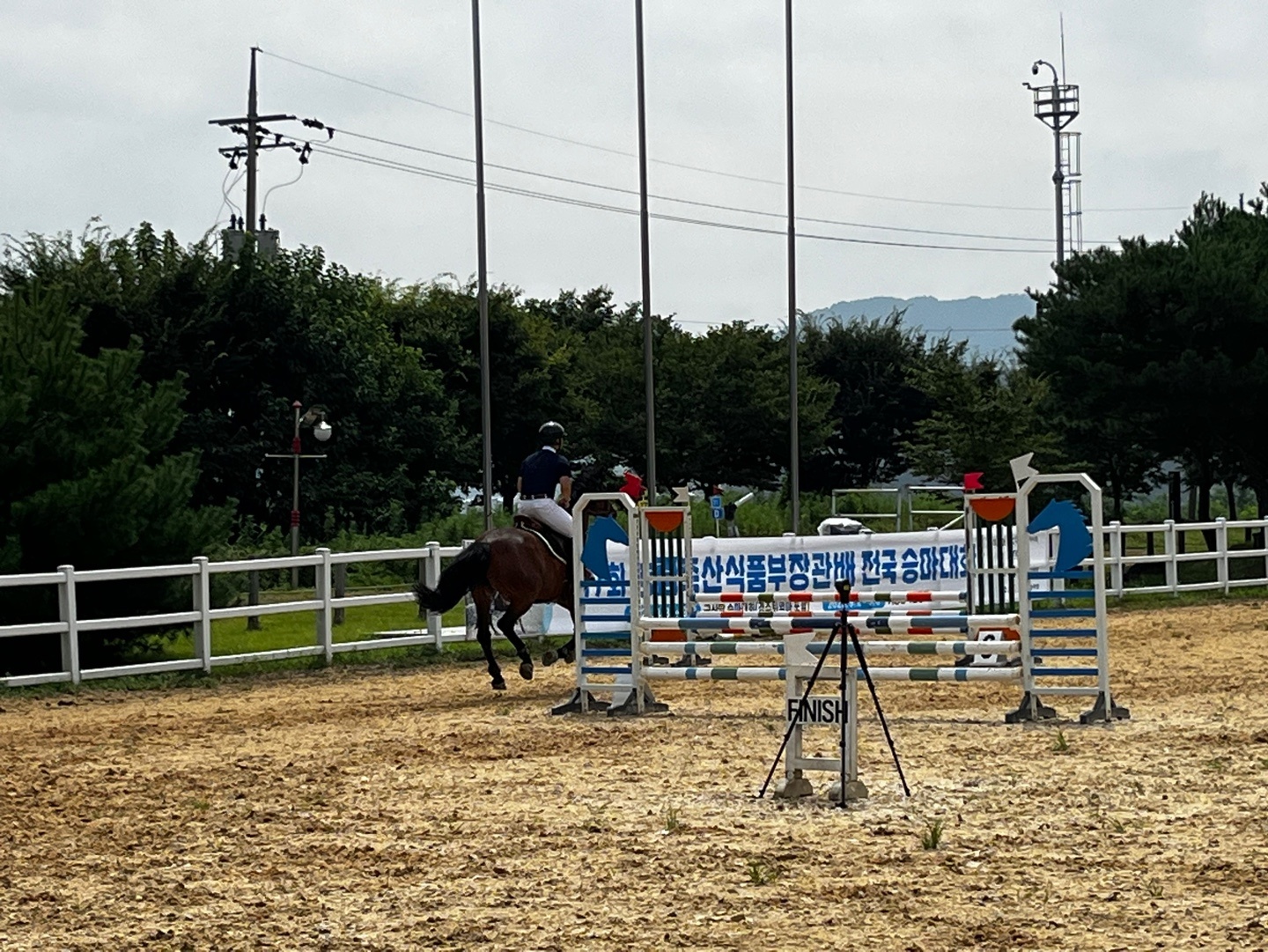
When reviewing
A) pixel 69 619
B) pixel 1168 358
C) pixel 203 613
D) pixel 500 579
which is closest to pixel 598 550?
pixel 500 579

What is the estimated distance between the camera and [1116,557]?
28.0 metres

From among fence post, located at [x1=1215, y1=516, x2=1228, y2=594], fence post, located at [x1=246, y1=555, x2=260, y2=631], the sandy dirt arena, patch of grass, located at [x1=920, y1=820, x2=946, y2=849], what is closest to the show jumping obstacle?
the sandy dirt arena

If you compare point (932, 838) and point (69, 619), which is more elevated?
point (69, 619)

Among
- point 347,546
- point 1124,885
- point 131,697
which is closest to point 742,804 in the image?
point 1124,885

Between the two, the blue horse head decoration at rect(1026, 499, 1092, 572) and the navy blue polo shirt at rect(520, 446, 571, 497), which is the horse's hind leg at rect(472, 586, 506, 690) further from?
the blue horse head decoration at rect(1026, 499, 1092, 572)

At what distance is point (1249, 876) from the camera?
805cm

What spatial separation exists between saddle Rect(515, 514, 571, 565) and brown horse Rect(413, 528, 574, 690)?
8 centimetres

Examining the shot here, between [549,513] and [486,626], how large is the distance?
1.23 metres

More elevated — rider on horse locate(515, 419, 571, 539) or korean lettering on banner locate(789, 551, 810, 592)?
rider on horse locate(515, 419, 571, 539)

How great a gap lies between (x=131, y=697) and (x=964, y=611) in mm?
8532

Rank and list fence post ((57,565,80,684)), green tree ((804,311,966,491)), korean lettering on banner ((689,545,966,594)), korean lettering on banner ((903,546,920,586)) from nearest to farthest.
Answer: fence post ((57,565,80,684)) < korean lettering on banner ((689,545,966,594)) < korean lettering on banner ((903,546,920,586)) < green tree ((804,311,966,491))

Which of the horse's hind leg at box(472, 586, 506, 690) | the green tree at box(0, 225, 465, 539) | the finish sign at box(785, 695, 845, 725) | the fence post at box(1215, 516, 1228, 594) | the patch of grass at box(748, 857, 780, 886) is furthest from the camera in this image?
the green tree at box(0, 225, 465, 539)

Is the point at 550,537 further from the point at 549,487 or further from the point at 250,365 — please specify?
the point at 250,365

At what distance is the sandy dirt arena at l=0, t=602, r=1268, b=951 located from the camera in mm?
7512
